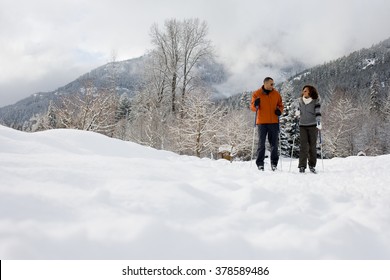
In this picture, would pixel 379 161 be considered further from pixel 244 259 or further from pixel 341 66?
pixel 341 66

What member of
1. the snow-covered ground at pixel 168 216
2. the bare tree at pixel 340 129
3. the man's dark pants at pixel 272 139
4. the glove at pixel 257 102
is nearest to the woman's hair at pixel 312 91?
the man's dark pants at pixel 272 139

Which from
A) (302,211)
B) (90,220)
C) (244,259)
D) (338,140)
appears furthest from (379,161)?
(338,140)

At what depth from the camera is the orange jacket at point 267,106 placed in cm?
687

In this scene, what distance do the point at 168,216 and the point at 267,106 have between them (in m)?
Answer: 4.77

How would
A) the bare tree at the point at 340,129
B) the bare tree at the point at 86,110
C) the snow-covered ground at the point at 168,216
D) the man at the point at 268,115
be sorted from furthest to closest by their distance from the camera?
the bare tree at the point at 340,129, the bare tree at the point at 86,110, the man at the point at 268,115, the snow-covered ground at the point at 168,216

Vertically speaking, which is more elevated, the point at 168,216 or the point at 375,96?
the point at 375,96

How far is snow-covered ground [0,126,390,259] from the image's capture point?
2.30 m

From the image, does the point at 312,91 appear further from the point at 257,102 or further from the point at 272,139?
the point at 272,139

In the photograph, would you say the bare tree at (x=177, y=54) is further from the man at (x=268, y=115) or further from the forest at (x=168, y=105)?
the man at (x=268, y=115)

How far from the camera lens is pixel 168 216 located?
2770 mm

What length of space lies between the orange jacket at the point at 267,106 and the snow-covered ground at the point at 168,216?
280 centimetres

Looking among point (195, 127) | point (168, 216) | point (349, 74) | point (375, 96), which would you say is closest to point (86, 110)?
point (195, 127)

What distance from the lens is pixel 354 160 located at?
835cm
